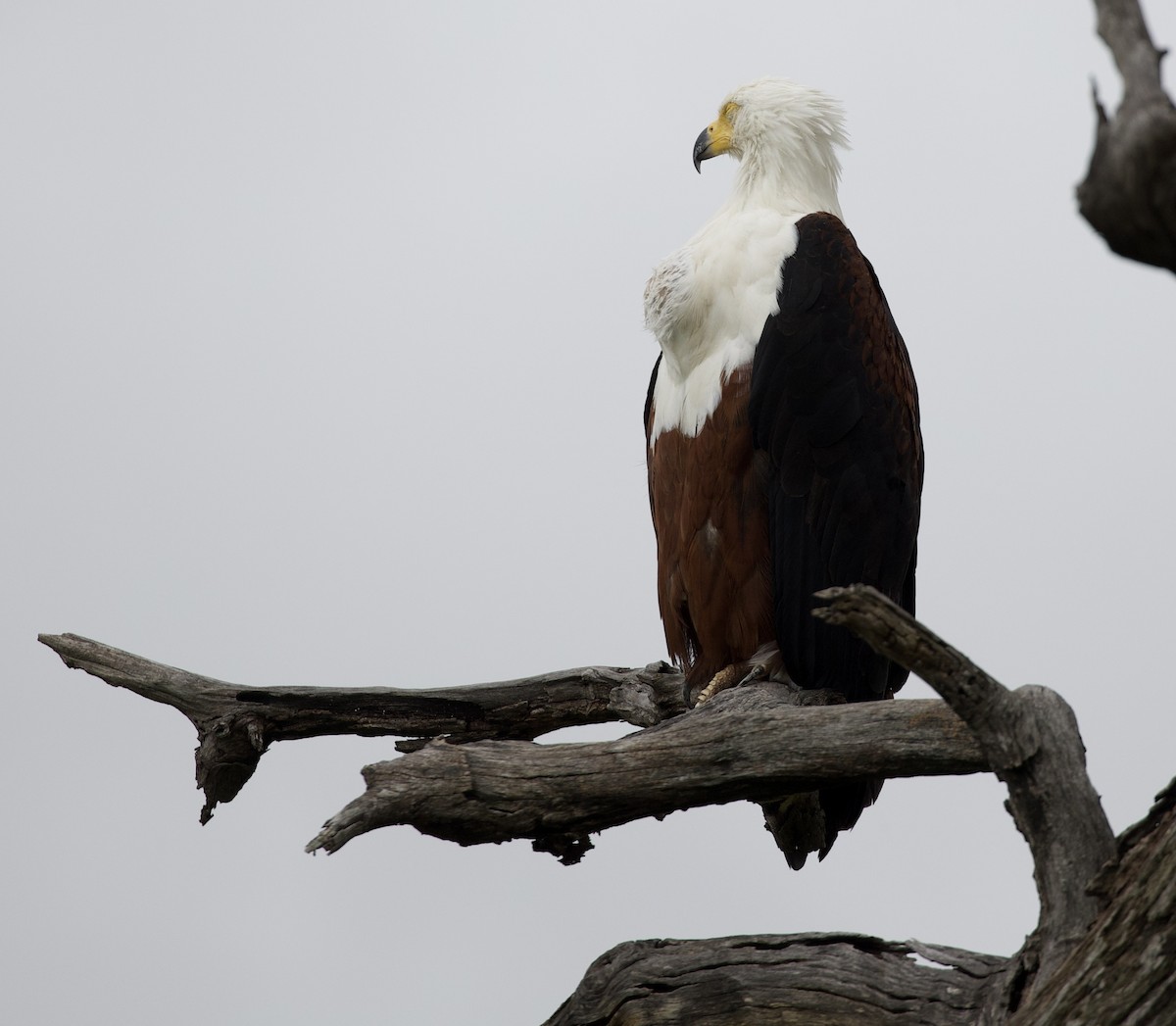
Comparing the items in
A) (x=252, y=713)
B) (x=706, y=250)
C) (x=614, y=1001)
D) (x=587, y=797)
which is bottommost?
(x=614, y=1001)

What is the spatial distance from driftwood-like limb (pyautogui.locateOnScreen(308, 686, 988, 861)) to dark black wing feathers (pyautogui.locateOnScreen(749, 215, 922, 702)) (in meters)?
1.05

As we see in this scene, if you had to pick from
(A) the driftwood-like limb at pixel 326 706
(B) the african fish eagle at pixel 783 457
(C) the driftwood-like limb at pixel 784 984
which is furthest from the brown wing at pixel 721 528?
(C) the driftwood-like limb at pixel 784 984

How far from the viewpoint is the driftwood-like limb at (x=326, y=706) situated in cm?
438

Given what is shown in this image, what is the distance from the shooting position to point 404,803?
10.2 feet

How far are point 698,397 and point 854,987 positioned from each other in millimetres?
1991

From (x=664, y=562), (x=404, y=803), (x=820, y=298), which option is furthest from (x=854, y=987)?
(x=820, y=298)

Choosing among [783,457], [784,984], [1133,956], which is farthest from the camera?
[783,457]

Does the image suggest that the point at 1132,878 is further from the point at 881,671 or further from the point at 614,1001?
the point at 881,671

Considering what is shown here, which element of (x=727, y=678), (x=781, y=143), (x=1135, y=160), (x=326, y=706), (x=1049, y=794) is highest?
(x=781, y=143)

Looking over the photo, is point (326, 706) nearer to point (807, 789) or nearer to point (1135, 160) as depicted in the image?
point (807, 789)

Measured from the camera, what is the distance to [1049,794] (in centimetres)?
283

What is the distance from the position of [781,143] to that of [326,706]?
248 cm

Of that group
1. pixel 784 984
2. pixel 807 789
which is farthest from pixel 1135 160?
pixel 784 984

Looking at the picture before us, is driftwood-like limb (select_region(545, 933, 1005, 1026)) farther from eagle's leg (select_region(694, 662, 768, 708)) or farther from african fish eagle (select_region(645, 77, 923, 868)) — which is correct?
eagle's leg (select_region(694, 662, 768, 708))
